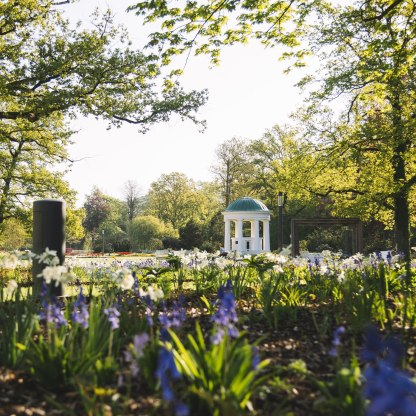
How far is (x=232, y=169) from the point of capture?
39.7 meters

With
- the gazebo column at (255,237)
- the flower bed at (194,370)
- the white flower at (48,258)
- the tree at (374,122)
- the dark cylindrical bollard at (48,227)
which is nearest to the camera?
the flower bed at (194,370)

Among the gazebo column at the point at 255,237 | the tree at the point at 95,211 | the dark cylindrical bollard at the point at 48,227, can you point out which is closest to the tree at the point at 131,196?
the tree at the point at 95,211

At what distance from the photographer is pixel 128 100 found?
12.9 meters

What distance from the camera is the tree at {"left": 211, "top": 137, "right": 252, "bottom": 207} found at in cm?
3944

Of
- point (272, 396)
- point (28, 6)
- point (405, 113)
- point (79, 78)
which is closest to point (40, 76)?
point (79, 78)

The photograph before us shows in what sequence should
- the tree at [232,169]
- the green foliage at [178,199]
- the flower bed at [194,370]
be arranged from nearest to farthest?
the flower bed at [194,370] → the tree at [232,169] → the green foliage at [178,199]

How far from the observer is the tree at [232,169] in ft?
129

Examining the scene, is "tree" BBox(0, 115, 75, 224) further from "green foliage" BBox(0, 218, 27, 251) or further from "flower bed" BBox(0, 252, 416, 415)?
"flower bed" BBox(0, 252, 416, 415)

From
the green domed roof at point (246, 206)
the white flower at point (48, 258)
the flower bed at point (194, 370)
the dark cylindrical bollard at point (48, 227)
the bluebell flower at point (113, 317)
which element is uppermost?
the green domed roof at point (246, 206)

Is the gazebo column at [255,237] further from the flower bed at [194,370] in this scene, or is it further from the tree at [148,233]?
the flower bed at [194,370]

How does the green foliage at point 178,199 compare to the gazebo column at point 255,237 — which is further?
the green foliage at point 178,199

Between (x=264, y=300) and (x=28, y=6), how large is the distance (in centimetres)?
1068

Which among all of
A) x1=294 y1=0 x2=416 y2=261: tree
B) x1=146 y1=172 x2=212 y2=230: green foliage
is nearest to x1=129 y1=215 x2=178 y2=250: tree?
x1=146 y1=172 x2=212 y2=230: green foliage

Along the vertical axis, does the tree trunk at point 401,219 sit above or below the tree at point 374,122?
below
